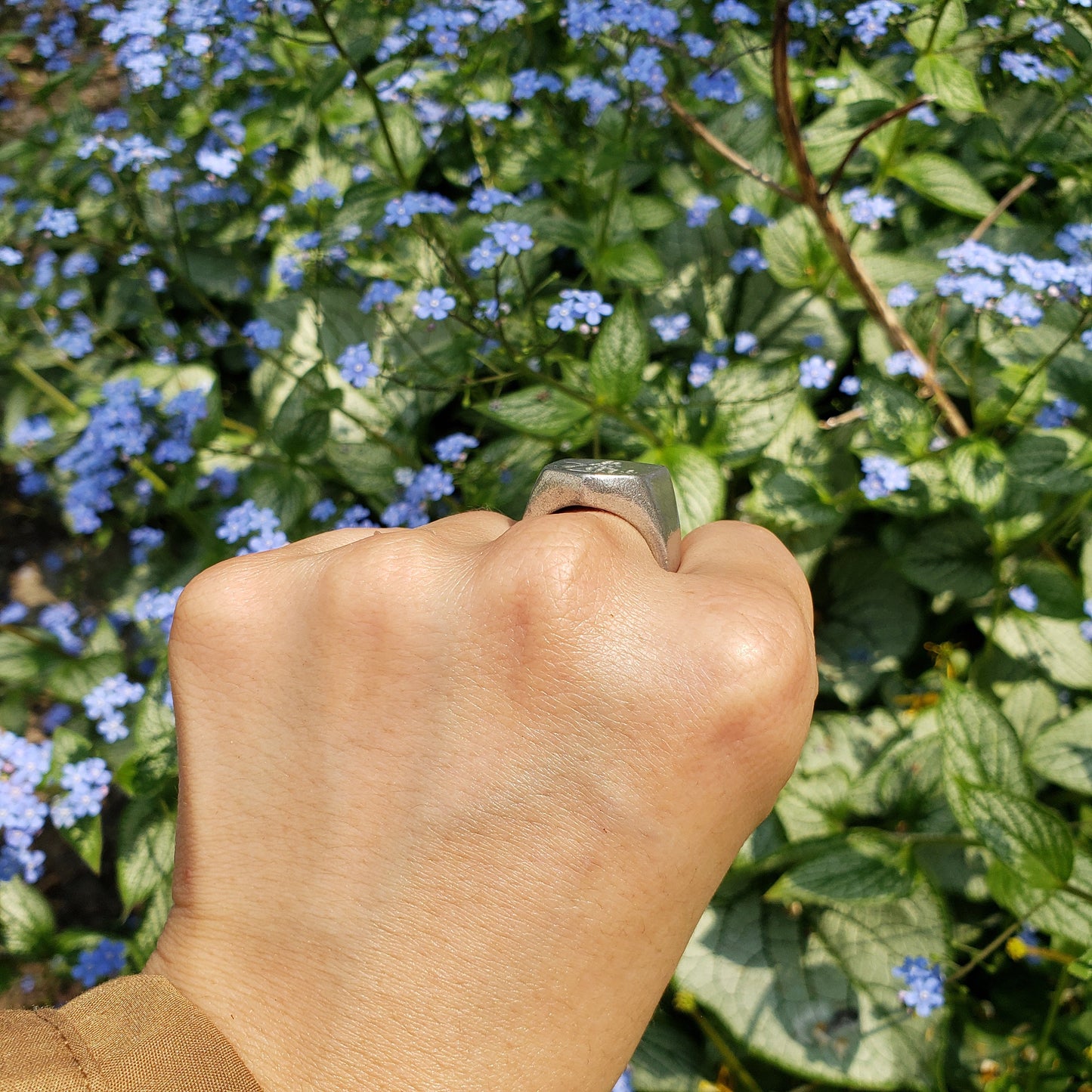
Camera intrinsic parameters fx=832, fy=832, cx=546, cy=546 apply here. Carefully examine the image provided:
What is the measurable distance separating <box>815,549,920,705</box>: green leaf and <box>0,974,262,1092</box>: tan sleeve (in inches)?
76.3

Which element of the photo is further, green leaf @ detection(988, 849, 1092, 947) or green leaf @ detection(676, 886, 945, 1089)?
green leaf @ detection(676, 886, 945, 1089)

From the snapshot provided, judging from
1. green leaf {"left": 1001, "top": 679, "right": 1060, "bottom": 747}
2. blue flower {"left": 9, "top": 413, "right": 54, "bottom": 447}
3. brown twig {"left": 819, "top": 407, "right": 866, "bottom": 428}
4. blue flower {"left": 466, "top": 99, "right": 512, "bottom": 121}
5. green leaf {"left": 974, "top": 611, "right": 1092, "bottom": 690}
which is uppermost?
blue flower {"left": 466, "top": 99, "right": 512, "bottom": 121}

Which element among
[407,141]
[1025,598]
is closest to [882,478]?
[1025,598]

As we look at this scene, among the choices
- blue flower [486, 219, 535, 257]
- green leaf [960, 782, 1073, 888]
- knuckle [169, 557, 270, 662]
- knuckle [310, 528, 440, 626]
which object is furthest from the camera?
blue flower [486, 219, 535, 257]

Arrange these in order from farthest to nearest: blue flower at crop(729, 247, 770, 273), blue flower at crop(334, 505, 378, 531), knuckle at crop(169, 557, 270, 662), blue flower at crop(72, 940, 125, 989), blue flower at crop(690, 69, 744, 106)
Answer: blue flower at crop(729, 247, 770, 273) < blue flower at crop(690, 69, 744, 106) < blue flower at crop(334, 505, 378, 531) < blue flower at crop(72, 940, 125, 989) < knuckle at crop(169, 557, 270, 662)

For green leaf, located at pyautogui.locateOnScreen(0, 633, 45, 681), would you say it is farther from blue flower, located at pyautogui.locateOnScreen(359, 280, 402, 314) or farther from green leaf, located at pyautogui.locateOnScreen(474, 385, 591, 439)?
green leaf, located at pyautogui.locateOnScreen(474, 385, 591, 439)

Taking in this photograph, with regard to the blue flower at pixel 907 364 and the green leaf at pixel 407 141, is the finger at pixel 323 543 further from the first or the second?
the blue flower at pixel 907 364

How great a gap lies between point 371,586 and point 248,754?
35 cm

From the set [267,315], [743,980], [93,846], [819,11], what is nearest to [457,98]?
[267,315]

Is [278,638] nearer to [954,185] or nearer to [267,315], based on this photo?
[267,315]

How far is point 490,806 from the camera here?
1163 millimetres

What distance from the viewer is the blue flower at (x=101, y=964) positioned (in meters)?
2.31

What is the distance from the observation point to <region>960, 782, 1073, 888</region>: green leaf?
173 cm

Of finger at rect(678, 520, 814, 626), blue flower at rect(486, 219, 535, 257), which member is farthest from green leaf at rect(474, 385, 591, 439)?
finger at rect(678, 520, 814, 626)
